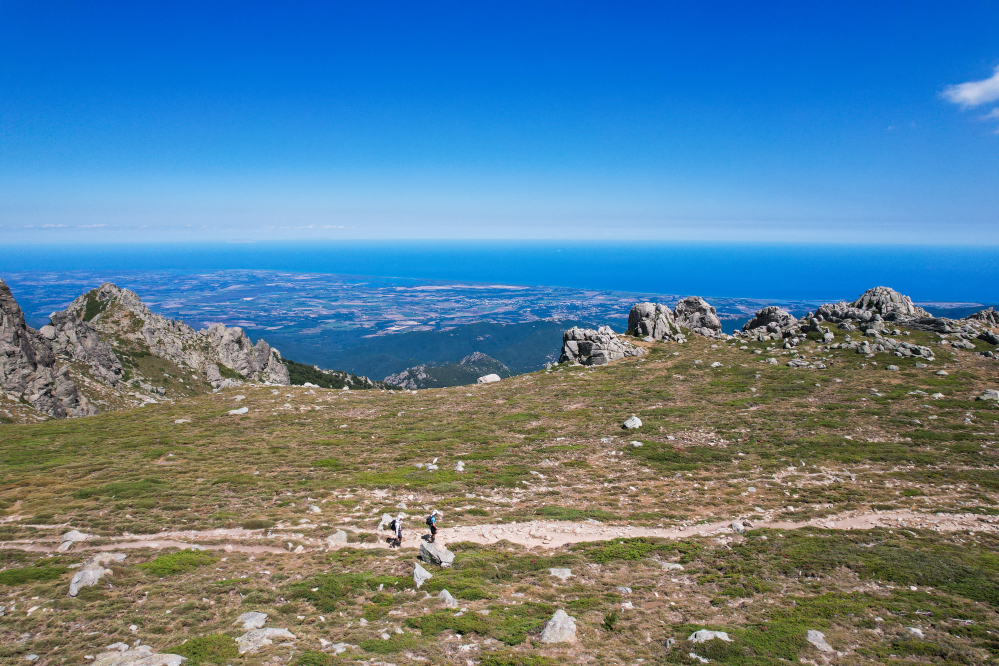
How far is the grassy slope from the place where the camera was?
13.0m

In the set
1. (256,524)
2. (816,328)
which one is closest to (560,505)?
(256,524)

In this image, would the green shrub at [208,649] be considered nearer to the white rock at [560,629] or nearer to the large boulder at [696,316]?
the white rock at [560,629]

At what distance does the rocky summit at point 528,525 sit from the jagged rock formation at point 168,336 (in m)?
127

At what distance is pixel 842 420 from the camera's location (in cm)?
3319

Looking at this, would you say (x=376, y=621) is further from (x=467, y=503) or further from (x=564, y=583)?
(x=467, y=503)

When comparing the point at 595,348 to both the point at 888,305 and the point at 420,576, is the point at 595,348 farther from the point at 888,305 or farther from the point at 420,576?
the point at 420,576

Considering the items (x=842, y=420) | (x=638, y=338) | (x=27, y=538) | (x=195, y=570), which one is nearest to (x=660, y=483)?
(x=842, y=420)

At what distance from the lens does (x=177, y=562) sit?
16.3 metres

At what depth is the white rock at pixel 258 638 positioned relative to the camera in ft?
39.1

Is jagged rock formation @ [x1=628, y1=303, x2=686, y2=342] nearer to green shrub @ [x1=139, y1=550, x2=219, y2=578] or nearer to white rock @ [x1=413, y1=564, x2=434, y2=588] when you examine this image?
white rock @ [x1=413, y1=564, x2=434, y2=588]

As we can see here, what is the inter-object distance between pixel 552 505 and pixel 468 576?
7.70 metres

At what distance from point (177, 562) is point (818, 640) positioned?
23.0 meters

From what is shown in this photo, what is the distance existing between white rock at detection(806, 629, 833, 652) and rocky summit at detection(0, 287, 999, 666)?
0.07m

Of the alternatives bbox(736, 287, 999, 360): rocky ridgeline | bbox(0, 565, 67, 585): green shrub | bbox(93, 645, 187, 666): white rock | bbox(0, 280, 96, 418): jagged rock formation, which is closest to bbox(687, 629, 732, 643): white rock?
bbox(93, 645, 187, 666): white rock
